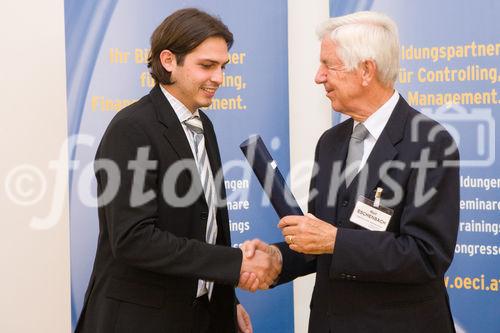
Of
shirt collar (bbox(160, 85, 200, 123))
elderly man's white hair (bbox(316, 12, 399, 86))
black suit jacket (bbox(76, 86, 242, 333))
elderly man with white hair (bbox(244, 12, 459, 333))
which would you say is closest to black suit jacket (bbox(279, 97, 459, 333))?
elderly man with white hair (bbox(244, 12, 459, 333))

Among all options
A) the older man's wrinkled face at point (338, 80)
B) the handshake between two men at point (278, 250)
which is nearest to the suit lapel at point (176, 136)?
the handshake between two men at point (278, 250)

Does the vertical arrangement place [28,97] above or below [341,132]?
above

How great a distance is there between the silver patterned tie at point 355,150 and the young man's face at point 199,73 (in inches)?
21.3

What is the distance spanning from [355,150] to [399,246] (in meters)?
0.38

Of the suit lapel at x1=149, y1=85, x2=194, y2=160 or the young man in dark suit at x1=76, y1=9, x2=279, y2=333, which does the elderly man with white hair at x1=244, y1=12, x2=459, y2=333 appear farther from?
the suit lapel at x1=149, y1=85, x2=194, y2=160

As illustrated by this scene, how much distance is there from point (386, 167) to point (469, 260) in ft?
4.47

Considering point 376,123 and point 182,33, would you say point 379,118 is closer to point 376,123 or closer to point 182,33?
point 376,123

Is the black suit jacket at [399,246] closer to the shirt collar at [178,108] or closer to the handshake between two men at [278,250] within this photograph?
the handshake between two men at [278,250]

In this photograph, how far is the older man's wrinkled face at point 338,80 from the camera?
207 centimetres

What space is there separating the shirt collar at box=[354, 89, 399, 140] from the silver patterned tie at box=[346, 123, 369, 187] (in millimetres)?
38

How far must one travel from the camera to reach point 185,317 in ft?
6.80

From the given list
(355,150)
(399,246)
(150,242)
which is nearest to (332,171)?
(355,150)

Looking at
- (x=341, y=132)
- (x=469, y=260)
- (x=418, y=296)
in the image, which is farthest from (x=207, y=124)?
(x=469, y=260)

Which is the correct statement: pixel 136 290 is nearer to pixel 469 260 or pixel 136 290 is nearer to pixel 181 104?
pixel 181 104
